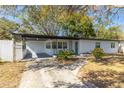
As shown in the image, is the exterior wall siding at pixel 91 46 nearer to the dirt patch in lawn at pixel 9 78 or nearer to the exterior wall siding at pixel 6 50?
the exterior wall siding at pixel 6 50

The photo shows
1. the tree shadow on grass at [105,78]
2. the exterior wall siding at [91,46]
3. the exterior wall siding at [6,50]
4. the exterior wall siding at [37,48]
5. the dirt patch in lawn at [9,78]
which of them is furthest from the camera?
the exterior wall siding at [37,48]

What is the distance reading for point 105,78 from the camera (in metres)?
7.22

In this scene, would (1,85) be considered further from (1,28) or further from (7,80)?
(1,28)

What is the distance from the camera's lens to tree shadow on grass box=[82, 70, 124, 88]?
6468 millimetres

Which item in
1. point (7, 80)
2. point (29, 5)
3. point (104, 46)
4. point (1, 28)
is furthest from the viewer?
point (1, 28)

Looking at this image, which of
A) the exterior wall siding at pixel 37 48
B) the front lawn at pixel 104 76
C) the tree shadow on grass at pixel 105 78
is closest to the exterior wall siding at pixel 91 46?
the exterior wall siding at pixel 37 48

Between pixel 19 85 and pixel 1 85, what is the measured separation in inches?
22.0

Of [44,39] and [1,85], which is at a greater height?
[44,39]

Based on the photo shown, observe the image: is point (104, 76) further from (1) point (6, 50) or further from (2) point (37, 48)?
(2) point (37, 48)

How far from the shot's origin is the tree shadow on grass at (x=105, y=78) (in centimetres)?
647

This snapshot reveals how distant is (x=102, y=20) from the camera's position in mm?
8781

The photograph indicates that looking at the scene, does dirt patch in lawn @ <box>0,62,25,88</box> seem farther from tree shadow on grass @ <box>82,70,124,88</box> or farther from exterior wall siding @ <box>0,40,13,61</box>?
tree shadow on grass @ <box>82,70,124,88</box>
